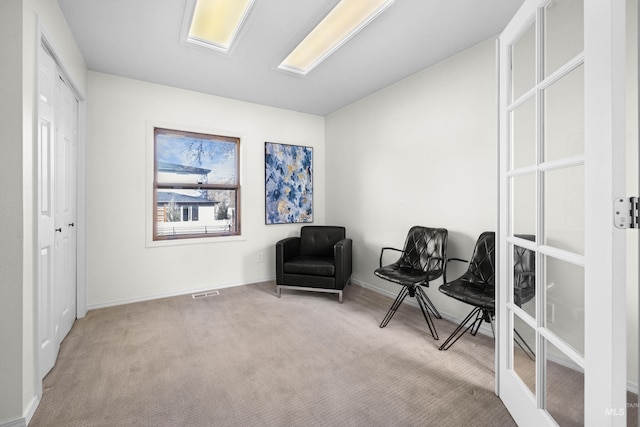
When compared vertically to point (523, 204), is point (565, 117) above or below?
above

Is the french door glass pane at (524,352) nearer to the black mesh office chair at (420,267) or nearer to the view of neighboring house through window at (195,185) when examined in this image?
the black mesh office chair at (420,267)

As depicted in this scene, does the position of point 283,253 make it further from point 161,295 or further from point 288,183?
point 161,295

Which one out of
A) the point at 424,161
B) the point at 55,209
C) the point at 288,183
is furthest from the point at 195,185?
the point at 424,161

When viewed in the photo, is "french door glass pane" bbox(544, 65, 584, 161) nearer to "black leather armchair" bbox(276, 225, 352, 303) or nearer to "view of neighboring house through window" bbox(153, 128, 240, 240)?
"black leather armchair" bbox(276, 225, 352, 303)

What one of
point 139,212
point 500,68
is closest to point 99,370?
point 139,212

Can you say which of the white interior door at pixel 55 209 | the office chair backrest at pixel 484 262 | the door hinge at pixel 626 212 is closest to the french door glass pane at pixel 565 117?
the door hinge at pixel 626 212

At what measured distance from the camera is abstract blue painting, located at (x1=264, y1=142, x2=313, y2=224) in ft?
14.1

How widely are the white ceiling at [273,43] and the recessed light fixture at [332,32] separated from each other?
84mm

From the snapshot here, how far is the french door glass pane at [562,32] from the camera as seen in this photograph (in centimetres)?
105

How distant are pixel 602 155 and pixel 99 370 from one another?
303cm

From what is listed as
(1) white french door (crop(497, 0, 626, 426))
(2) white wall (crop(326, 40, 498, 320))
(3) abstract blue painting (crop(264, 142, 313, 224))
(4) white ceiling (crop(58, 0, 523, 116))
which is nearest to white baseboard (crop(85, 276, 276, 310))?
(3) abstract blue painting (crop(264, 142, 313, 224))

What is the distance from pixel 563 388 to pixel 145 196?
158 inches

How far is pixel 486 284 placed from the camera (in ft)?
7.55

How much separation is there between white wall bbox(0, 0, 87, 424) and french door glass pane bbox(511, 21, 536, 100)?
262cm
